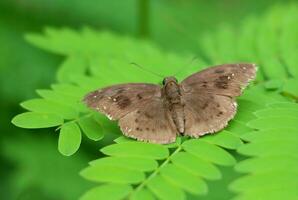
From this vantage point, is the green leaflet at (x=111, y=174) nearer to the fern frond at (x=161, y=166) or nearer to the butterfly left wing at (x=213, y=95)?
the fern frond at (x=161, y=166)

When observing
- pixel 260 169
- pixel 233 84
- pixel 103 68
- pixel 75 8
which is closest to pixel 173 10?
pixel 75 8

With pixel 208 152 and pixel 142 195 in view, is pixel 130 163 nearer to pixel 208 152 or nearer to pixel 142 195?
pixel 142 195

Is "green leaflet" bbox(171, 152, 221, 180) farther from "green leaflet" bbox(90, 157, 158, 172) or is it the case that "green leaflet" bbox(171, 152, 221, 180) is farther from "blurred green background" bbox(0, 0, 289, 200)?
"blurred green background" bbox(0, 0, 289, 200)

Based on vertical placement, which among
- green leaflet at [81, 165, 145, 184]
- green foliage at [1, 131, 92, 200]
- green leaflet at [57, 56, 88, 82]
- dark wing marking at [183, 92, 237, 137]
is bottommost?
green foliage at [1, 131, 92, 200]

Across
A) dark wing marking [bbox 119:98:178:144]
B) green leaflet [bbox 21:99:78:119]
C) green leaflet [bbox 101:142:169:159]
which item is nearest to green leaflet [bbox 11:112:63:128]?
green leaflet [bbox 21:99:78:119]

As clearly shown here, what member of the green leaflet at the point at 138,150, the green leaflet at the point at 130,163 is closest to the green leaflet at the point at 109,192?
the green leaflet at the point at 130,163

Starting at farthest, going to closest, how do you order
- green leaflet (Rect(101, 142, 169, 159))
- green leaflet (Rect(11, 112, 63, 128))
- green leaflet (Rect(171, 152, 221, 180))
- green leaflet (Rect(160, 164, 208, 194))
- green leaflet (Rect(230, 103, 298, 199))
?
green leaflet (Rect(11, 112, 63, 128))
green leaflet (Rect(101, 142, 169, 159))
green leaflet (Rect(171, 152, 221, 180))
green leaflet (Rect(160, 164, 208, 194))
green leaflet (Rect(230, 103, 298, 199))

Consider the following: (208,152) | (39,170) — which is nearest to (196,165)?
(208,152)
